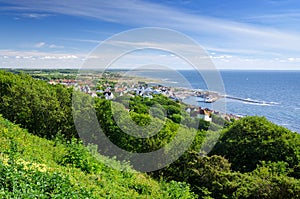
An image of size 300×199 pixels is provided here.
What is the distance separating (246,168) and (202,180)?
4.69m

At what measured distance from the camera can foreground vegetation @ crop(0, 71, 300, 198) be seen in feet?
32.8

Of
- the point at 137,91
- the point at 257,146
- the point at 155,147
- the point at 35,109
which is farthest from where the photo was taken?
the point at 137,91

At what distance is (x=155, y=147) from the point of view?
704 inches

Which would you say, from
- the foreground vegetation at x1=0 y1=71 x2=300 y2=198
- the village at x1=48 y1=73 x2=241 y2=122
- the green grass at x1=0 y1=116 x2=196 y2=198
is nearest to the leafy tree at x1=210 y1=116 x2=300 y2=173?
the foreground vegetation at x1=0 y1=71 x2=300 y2=198

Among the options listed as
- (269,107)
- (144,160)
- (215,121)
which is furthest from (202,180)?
(269,107)

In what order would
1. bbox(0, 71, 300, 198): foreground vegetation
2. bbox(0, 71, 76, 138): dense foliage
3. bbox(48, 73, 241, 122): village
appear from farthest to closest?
bbox(0, 71, 76, 138): dense foliage → bbox(48, 73, 241, 122): village → bbox(0, 71, 300, 198): foreground vegetation

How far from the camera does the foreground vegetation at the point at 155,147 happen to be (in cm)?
999

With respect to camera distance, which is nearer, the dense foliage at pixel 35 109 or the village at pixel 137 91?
the village at pixel 137 91

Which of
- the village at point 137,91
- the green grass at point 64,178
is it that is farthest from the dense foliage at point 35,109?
the green grass at point 64,178

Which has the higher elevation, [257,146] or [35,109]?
[35,109]

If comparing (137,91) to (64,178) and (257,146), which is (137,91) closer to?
(257,146)

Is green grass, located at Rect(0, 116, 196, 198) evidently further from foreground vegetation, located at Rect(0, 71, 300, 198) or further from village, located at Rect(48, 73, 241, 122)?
village, located at Rect(48, 73, 241, 122)

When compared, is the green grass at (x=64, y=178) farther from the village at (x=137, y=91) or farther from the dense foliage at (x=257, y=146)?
the dense foliage at (x=257, y=146)

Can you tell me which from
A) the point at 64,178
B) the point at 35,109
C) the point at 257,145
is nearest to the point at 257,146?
the point at 257,145
